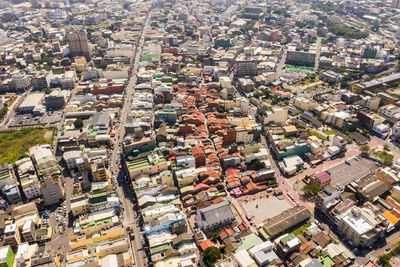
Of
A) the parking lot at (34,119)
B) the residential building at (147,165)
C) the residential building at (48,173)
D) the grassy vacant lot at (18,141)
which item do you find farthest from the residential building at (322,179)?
the parking lot at (34,119)

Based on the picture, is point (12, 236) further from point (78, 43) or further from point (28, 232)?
point (78, 43)

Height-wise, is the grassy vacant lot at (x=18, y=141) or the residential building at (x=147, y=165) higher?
the residential building at (x=147, y=165)

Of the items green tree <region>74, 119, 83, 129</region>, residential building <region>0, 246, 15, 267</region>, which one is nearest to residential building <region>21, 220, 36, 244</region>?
residential building <region>0, 246, 15, 267</region>

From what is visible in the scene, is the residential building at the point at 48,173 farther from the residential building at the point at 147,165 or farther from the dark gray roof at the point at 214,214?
the dark gray roof at the point at 214,214

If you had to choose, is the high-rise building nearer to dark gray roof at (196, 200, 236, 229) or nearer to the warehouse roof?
the warehouse roof

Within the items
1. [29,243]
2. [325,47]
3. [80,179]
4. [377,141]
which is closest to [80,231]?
[29,243]

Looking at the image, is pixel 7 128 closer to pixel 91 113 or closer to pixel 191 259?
pixel 91 113

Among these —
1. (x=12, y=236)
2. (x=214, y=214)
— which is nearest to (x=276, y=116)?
(x=214, y=214)
